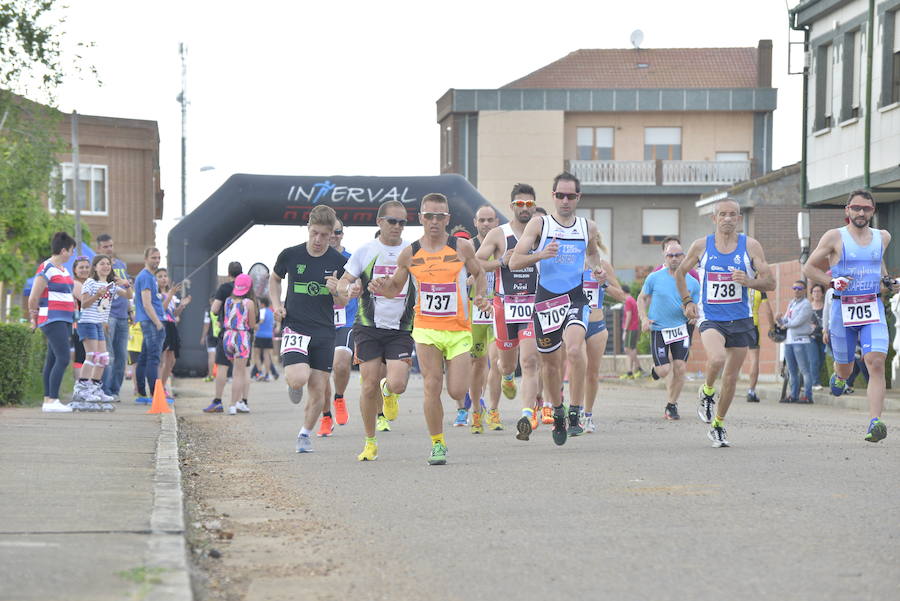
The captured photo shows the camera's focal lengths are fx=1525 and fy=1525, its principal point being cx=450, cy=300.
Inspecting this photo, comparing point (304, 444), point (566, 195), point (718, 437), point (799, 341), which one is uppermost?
point (566, 195)

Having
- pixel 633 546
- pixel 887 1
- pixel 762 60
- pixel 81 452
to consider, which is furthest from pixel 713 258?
pixel 762 60

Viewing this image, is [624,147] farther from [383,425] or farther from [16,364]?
[383,425]

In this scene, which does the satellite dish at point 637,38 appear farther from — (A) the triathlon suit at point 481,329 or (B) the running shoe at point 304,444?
(B) the running shoe at point 304,444

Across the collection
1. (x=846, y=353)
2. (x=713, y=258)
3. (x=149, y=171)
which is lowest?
(x=846, y=353)

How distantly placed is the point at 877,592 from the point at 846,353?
7050mm

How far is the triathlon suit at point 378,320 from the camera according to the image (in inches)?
446

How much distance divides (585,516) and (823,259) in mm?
5295

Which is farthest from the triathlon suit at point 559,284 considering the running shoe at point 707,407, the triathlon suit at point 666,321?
the triathlon suit at point 666,321

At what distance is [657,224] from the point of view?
2470 inches

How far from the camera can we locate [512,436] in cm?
1373

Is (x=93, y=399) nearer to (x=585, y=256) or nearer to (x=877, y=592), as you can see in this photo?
(x=585, y=256)

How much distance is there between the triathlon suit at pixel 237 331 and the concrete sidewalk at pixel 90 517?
4.75 m

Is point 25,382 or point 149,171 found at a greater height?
point 149,171

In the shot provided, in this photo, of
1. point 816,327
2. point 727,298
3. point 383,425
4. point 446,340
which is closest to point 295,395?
point 383,425
